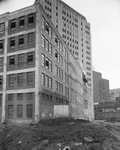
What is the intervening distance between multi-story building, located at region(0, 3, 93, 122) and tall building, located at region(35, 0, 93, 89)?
52450 millimetres

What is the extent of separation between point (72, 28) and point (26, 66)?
7233 centimetres

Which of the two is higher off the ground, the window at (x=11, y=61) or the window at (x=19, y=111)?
the window at (x=11, y=61)

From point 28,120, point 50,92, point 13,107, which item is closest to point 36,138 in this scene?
point 28,120

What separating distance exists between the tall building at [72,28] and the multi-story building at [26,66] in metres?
52.5

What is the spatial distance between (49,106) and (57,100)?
5.71 metres

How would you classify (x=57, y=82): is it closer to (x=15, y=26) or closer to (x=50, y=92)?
(x=50, y=92)

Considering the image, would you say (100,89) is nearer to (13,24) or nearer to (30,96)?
(13,24)

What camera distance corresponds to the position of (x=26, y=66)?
32156 mm

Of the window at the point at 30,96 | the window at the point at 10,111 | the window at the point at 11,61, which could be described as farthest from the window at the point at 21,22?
the window at the point at 10,111

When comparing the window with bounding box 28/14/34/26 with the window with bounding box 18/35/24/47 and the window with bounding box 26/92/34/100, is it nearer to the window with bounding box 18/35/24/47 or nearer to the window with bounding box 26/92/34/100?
the window with bounding box 18/35/24/47

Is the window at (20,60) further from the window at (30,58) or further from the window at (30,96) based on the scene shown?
the window at (30,96)

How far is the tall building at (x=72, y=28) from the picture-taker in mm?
88688

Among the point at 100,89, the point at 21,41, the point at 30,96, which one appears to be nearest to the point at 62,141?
the point at 30,96

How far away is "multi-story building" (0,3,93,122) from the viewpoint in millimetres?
30953
